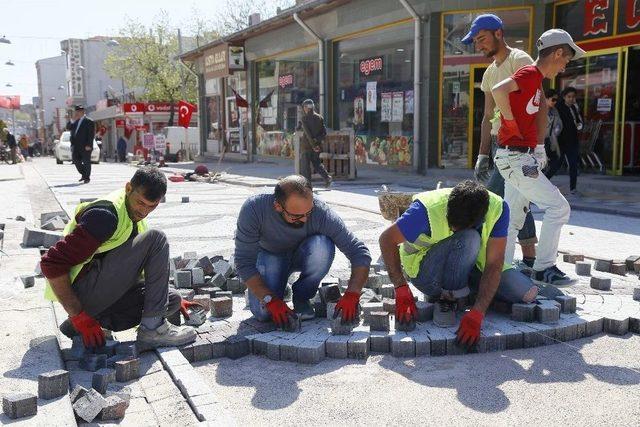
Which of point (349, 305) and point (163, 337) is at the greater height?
point (349, 305)

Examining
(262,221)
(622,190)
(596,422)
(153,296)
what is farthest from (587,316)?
(622,190)

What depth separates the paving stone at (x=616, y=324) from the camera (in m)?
3.88

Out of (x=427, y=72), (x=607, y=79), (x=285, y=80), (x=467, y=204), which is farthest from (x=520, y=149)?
(x=285, y=80)

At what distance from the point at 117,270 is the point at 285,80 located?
18.1 meters

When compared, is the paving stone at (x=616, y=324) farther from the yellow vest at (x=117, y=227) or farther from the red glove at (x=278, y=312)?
the yellow vest at (x=117, y=227)

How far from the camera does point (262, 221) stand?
12.5 ft

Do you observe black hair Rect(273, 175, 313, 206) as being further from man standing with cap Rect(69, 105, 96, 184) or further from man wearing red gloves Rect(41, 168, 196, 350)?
man standing with cap Rect(69, 105, 96, 184)

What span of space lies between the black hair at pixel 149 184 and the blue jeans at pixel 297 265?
951 millimetres

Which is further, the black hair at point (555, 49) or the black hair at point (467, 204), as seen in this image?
the black hair at point (555, 49)

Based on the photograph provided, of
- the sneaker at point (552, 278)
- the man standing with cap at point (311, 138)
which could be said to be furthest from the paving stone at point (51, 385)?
the man standing with cap at point (311, 138)

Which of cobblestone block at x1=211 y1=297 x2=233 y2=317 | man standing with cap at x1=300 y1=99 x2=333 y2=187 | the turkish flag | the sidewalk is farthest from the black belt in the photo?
the turkish flag

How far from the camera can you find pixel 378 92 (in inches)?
629

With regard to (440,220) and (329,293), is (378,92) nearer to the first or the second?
(329,293)

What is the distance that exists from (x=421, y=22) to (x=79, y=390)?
499 inches
